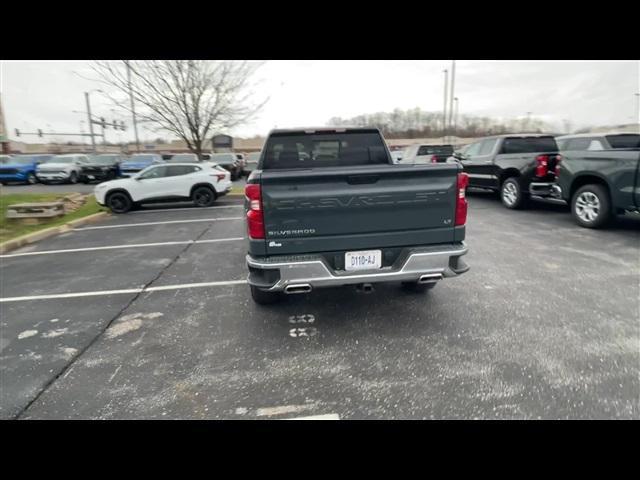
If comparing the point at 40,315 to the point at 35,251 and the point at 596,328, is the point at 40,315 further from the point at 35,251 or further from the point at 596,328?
the point at 596,328

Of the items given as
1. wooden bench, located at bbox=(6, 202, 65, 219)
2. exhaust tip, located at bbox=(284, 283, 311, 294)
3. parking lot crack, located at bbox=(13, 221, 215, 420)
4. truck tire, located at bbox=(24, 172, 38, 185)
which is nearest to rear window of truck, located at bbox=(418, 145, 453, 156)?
parking lot crack, located at bbox=(13, 221, 215, 420)

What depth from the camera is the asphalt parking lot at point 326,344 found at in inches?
95.9

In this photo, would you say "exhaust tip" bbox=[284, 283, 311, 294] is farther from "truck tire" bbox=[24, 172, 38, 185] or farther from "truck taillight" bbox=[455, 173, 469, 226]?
"truck tire" bbox=[24, 172, 38, 185]

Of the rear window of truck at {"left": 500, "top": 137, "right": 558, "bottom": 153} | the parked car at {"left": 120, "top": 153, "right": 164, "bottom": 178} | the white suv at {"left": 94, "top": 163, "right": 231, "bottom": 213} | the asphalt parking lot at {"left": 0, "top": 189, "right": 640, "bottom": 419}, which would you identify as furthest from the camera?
the parked car at {"left": 120, "top": 153, "right": 164, "bottom": 178}

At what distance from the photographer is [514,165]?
29.5 feet

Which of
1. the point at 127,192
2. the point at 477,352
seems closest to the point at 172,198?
the point at 127,192

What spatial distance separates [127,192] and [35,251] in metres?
4.59

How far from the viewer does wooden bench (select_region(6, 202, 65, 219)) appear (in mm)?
9039

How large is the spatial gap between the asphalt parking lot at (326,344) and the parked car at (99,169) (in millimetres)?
17438

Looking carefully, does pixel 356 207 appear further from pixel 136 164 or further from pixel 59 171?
pixel 59 171

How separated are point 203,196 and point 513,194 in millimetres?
9421

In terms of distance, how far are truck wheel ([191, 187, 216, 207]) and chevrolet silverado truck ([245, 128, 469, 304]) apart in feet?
30.3

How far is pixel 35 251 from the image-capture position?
6.88 m

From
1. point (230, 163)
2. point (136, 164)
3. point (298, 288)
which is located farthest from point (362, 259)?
point (136, 164)
